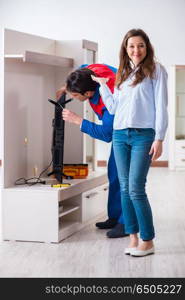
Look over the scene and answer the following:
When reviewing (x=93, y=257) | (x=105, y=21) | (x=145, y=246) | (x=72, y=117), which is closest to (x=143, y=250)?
(x=145, y=246)

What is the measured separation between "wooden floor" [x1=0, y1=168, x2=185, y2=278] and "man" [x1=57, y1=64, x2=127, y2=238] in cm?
16

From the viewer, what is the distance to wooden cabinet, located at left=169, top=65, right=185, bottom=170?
27.9ft

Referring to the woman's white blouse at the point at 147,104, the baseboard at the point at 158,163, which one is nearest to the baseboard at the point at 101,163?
the baseboard at the point at 158,163

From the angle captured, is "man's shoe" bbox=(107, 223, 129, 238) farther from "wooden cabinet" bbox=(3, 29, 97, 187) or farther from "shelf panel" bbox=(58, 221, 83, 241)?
"wooden cabinet" bbox=(3, 29, 97, 187)

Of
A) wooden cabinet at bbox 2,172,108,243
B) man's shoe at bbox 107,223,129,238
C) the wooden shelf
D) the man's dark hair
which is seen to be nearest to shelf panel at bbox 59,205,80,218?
wooden cabinet at bbox 2,172,108,243

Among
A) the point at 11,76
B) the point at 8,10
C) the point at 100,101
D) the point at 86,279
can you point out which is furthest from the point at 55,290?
the point at 8,10

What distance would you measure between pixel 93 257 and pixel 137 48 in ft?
3.77

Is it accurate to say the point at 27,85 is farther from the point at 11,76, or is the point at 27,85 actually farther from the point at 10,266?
the point at 10,266

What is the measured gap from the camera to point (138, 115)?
111 inches

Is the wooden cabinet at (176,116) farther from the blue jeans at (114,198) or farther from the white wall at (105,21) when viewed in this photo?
the blue jeans at (114,198)

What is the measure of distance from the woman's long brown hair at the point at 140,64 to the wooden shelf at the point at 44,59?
86 centimetres

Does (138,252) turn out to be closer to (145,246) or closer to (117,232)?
(145,246)

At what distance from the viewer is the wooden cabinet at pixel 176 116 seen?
27.9 ft

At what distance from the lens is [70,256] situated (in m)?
3.03
